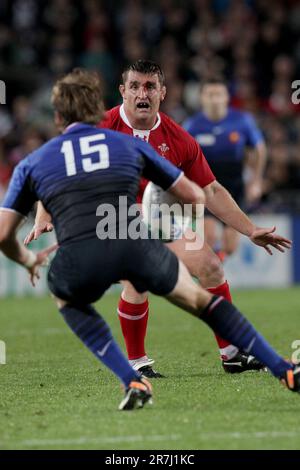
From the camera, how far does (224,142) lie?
1190 centimetres

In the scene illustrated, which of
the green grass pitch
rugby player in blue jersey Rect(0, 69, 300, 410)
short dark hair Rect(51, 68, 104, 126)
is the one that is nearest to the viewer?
the green grass pitch

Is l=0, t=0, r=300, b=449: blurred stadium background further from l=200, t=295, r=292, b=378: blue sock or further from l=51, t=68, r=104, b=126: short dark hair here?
l=51, t=68, r=104, b=126: short dark hair

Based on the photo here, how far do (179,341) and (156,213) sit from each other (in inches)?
92.8

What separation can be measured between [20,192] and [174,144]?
205 cm

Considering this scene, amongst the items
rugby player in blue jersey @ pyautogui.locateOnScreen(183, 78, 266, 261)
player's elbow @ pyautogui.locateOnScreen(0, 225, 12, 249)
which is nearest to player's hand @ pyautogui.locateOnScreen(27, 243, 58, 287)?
player's elbow @ pyautogui.locateOnScreen(0, 225, 12, 249)

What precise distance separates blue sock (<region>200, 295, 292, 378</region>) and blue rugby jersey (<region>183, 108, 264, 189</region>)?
6.26 metres

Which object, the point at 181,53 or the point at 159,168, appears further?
the point at 181,53

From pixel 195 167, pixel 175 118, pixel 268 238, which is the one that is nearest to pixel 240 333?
pixel 268 238

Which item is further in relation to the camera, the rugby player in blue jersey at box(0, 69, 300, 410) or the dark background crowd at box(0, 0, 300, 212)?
the dark background crowd at box(0, 0, 300, 212)

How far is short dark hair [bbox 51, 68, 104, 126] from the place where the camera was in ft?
18.0

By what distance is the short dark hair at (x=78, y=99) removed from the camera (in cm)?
550

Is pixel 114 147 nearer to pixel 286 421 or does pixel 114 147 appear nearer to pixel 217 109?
pixel 286 421

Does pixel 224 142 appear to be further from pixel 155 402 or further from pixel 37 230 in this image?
pixel 155 402

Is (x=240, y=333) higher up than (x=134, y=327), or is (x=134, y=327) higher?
(x=240, y=333)
